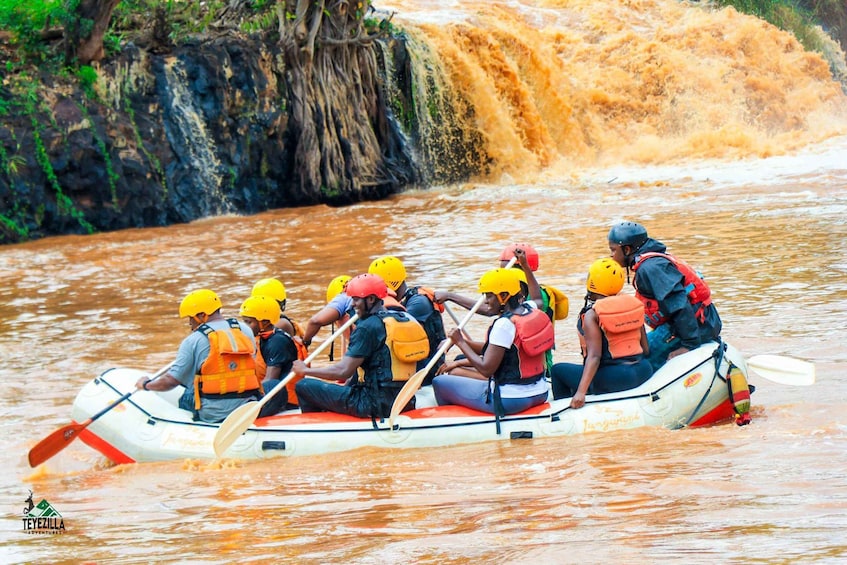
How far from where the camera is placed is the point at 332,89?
708 inches

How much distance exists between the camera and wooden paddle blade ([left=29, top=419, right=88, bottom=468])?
6062 millimetres

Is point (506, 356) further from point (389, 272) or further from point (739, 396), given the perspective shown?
point (739, 396)

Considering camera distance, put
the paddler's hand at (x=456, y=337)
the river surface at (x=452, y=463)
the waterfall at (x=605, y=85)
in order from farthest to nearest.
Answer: the waterfall at (x=605, y=85) → the paddler's hand at (x=456, y=337) → the river surface at (x=452, y=463)

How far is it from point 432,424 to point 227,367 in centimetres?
118

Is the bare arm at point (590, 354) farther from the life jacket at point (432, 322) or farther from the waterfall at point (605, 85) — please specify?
the waterfall at point (605, 85)

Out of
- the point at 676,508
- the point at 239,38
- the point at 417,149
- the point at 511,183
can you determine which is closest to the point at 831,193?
the point at 511,183

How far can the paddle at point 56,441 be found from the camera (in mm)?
6062

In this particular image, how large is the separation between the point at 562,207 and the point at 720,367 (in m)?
10.0

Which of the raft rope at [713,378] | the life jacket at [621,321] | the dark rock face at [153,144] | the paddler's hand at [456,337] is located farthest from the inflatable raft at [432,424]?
the dark rock face at [153,144]

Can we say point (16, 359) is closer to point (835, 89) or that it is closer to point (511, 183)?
point (511, 183)

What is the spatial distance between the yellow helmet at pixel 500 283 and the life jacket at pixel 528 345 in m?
0.13

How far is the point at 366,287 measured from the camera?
6148mm

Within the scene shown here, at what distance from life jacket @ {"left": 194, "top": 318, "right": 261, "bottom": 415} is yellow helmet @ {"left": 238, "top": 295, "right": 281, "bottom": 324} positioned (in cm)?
17

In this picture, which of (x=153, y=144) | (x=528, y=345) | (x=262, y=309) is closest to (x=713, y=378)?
(x=528, y=345)
